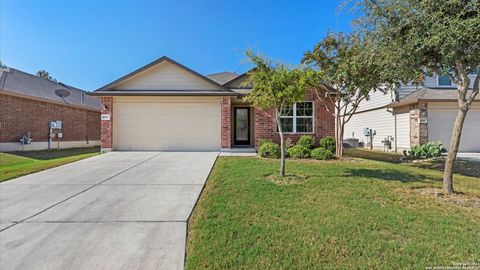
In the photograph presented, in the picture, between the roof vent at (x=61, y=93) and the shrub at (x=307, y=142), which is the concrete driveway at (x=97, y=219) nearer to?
the shrub at (x=307, y=142)

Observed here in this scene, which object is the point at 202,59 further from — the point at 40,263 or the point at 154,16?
the point at 40,263

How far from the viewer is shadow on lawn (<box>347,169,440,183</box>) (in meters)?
6.67

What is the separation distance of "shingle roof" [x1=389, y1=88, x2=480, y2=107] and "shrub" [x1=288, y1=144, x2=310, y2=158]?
7395 mm

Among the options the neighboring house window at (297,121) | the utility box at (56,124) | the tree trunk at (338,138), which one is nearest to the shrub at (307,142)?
the neighboring house window at (297,121)

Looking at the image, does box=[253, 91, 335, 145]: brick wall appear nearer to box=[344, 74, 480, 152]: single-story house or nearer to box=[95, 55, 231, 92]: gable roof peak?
box=[95, 55, 231, 92]: gable roof peak

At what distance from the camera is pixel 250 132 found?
13953 millimetres

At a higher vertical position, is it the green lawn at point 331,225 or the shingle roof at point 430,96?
the shingle roof at point 430,96

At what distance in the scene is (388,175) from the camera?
279 inches

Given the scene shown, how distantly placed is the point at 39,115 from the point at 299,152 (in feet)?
50.0

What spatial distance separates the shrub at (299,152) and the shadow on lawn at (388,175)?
2.65 meters

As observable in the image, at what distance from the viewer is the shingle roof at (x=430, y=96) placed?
1295 centimetres

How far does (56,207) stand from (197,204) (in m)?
A: 2.66

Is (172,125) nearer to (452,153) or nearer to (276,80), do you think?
(276,80)

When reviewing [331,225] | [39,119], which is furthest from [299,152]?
[39,119]
